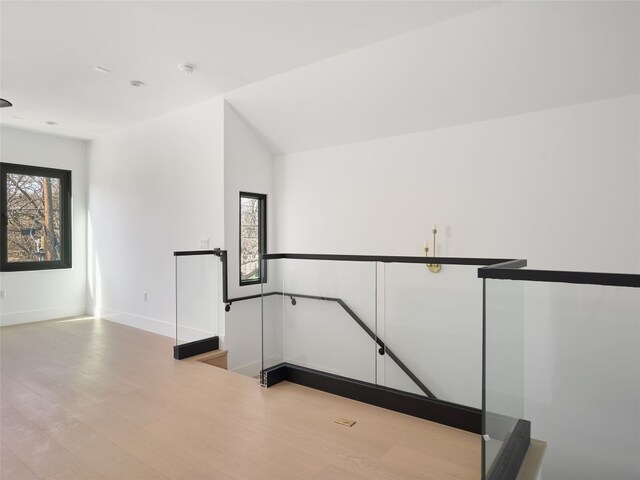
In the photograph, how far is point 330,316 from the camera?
3359 mm

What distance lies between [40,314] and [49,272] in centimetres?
68

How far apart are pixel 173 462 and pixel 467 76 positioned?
3794mm

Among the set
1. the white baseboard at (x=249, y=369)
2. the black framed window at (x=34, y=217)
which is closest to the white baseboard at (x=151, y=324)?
the white baseboard at (x=249, y=369)

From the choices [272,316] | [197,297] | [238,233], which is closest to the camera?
[272,316]

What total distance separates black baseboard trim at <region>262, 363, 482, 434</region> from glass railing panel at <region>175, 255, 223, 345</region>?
1585mm

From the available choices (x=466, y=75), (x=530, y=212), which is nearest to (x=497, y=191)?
(x=530, y=212)

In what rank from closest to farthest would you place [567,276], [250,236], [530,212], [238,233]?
[567,276]
[530,212]
[238,233]
[250,236]

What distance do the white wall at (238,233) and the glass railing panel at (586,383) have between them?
3.43 metres

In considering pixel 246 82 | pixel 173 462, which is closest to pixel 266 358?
pixel 173 462

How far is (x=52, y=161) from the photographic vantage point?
6.80 metres

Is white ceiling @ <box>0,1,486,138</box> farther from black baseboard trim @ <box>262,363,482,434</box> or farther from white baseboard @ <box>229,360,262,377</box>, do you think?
white baseboard @ <box>229,360,262,377</box>

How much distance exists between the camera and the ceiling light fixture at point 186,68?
13.4 feet

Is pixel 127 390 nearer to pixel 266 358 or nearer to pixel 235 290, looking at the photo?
pixel 266 358

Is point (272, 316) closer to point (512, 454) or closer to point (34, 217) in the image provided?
point (512, 454)
